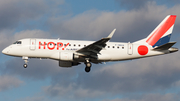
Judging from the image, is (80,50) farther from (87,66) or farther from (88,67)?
(88,67)

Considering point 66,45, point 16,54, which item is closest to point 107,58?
point 66,45

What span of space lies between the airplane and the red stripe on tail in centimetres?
96

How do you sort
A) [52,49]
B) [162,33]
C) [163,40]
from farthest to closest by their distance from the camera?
[162,33] → [163,40] → [52,49]

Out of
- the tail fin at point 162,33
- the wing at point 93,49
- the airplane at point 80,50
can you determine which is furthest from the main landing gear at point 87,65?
the tail fin at point 162,33

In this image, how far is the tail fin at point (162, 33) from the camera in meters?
54.6

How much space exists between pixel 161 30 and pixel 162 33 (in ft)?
1.91

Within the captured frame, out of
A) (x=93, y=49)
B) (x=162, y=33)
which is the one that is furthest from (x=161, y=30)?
(x=93, y=49)

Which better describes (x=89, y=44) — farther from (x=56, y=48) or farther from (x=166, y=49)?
(x=166, y=49)

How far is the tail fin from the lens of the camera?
5456cm

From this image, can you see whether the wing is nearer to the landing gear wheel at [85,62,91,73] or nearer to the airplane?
the airplane

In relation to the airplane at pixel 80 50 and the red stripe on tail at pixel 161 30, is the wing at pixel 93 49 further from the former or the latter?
the red stripe on tail at pixel 161 30

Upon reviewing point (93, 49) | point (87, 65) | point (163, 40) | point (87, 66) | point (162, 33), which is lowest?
point (87, 66)

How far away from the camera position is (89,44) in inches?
1975

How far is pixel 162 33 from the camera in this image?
182ft
